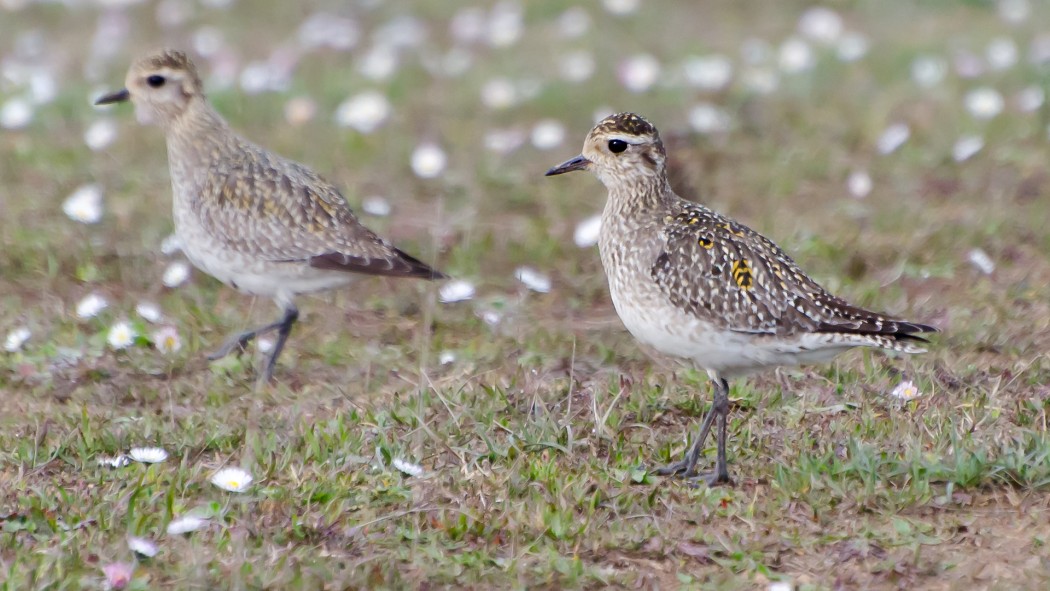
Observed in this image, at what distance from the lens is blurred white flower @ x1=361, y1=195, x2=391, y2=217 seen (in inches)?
342

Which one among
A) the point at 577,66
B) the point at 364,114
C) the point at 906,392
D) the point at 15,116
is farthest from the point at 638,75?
the point at 906,392

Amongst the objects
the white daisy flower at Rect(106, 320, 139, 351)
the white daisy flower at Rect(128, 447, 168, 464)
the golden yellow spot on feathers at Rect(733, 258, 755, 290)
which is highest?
the golden yellow spot on feathers at Rect(733, 258, 755, 290)

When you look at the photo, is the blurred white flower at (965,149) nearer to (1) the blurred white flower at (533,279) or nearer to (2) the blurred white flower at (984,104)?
(2) the blurred white flower at (984,104)

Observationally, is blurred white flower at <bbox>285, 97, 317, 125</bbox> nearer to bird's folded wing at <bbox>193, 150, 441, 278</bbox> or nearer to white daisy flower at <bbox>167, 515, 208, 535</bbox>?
bird's folded wing at <bbox>193, 150, 441, 278</bbox>

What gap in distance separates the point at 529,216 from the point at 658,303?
335 centimetres

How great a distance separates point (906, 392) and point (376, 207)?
376 cm

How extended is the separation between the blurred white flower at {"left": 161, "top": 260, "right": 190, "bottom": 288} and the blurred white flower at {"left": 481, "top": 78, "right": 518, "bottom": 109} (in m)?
3.36

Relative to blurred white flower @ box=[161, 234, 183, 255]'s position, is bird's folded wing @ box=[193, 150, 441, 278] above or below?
above

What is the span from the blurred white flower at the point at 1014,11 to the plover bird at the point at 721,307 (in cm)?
754

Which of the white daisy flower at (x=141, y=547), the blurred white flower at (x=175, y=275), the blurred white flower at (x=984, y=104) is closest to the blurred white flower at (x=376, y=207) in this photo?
the blurred white flower at (x=175, y=275)

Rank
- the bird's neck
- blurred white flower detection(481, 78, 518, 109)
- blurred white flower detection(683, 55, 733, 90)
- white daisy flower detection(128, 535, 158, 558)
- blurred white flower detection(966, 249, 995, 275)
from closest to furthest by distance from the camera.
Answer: white daisy flower detection(128, 535, 158, 558) < the bird's neck < blurred white flower detection(966, 249, 995, 275) < blurred white flower detection(481, 78, 518, 109) < blurred white flower detection(683, 55, 733, 90)

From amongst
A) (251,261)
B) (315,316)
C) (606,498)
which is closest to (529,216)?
(315,316)

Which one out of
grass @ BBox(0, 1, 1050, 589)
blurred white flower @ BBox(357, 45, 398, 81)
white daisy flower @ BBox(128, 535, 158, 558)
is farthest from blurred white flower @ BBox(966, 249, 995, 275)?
blurred white flower @ BBox(357, 45, 398, 81)

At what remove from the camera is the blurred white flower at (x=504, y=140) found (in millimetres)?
9820
